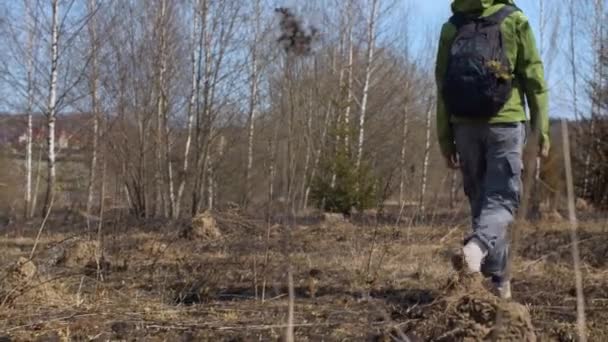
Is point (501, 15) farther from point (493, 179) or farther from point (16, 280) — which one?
point (16, 280)

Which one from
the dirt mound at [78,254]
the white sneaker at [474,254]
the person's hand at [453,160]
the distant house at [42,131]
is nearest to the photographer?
the white sneaker at [474,254]

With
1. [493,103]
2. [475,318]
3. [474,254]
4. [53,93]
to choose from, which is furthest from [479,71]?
[53,93]

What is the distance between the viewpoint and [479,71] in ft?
10.7

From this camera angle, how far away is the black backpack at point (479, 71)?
326 centimetres

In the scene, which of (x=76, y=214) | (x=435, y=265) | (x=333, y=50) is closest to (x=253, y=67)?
(x=333, y=50)

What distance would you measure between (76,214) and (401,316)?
897cm

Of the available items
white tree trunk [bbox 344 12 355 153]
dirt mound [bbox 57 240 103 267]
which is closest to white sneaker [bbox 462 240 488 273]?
dirt mound [bbox 57 240 103 267]

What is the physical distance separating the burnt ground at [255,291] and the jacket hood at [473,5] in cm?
119

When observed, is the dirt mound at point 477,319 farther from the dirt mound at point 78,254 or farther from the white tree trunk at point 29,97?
the white tree trunk at point 29,97

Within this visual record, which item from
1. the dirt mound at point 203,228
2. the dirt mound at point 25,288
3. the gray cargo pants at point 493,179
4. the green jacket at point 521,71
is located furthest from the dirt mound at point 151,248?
the green jacket at point 521,71

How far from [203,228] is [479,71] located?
4.03 m

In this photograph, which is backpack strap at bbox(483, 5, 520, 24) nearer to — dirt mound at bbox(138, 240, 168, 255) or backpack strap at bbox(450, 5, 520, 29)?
backpack strap at bbox(450, 5, 520, 29)

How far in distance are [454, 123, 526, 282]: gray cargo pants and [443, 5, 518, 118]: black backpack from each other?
0.37ft

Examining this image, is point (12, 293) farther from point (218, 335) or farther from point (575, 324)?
point (575, 324)
